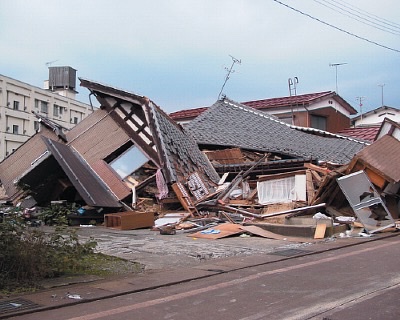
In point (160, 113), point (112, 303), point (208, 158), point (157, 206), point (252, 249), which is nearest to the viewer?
point (112, 303)

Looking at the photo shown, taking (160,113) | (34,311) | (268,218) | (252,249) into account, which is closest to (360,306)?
(34,311)

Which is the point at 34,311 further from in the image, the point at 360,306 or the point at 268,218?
→ the point at 268,218

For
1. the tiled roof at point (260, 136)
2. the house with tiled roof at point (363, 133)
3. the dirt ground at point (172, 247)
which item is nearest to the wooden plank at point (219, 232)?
the dirt ground at point (172, 247)

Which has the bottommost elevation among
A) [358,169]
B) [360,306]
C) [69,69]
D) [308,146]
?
[360,306]

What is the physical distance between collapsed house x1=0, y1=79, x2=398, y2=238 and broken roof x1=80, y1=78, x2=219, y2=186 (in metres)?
0.05

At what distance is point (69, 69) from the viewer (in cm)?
6794

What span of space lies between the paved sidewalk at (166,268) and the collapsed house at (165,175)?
130 cm

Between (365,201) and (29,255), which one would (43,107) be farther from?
(29,255)

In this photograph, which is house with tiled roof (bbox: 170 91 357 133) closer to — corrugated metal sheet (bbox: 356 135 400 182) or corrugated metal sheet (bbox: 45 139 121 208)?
corrugated metal sheet (bbox: 45 139 121 208)

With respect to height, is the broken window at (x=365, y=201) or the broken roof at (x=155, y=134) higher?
the broken roof at (x=155, y=134)

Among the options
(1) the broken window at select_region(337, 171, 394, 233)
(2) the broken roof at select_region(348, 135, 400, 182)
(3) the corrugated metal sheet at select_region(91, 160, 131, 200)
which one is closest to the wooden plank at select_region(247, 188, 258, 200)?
(1) the broken window at select_region(337, 171, 394, 233)

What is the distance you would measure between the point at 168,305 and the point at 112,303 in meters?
0.79

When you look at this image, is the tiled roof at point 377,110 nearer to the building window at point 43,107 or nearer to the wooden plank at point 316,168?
the wooden plank at point 316,168

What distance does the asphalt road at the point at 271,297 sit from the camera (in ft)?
19.0
